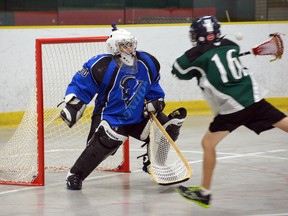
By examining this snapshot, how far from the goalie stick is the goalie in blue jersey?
16 cm

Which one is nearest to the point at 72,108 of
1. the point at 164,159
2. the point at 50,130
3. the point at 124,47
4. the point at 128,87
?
the point at 128,87

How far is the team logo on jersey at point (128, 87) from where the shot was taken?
6.89 meters

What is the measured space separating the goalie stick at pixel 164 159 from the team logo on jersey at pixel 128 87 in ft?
0.79

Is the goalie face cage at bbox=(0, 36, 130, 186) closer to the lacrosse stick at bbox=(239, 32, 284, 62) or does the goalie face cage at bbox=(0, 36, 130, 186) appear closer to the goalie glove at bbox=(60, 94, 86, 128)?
the goalie glove at bbox=(60, 94, 86, 128)

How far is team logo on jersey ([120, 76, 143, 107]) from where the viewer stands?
22.6 ft

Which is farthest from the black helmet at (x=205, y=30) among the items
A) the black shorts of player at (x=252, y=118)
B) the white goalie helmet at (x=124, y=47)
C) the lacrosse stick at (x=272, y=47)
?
the white goalie helmet at (x=124, y=47)

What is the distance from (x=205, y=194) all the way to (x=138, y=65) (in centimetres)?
129

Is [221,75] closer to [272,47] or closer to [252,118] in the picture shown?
[252,118]

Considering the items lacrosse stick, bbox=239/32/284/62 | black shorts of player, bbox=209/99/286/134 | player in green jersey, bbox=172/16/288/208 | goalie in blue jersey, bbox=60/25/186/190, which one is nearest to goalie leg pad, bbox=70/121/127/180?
goalie in blue jersey, bbox=60/25/186/190

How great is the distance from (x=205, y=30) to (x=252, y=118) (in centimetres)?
61

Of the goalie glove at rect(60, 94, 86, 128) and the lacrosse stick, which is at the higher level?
the lacrosse stick

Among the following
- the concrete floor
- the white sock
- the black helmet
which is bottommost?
the concrete floor

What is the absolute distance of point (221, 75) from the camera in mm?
6047

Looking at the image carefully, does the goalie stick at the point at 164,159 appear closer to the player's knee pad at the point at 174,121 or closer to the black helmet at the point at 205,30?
the player's knee pad at the point at 174,121
